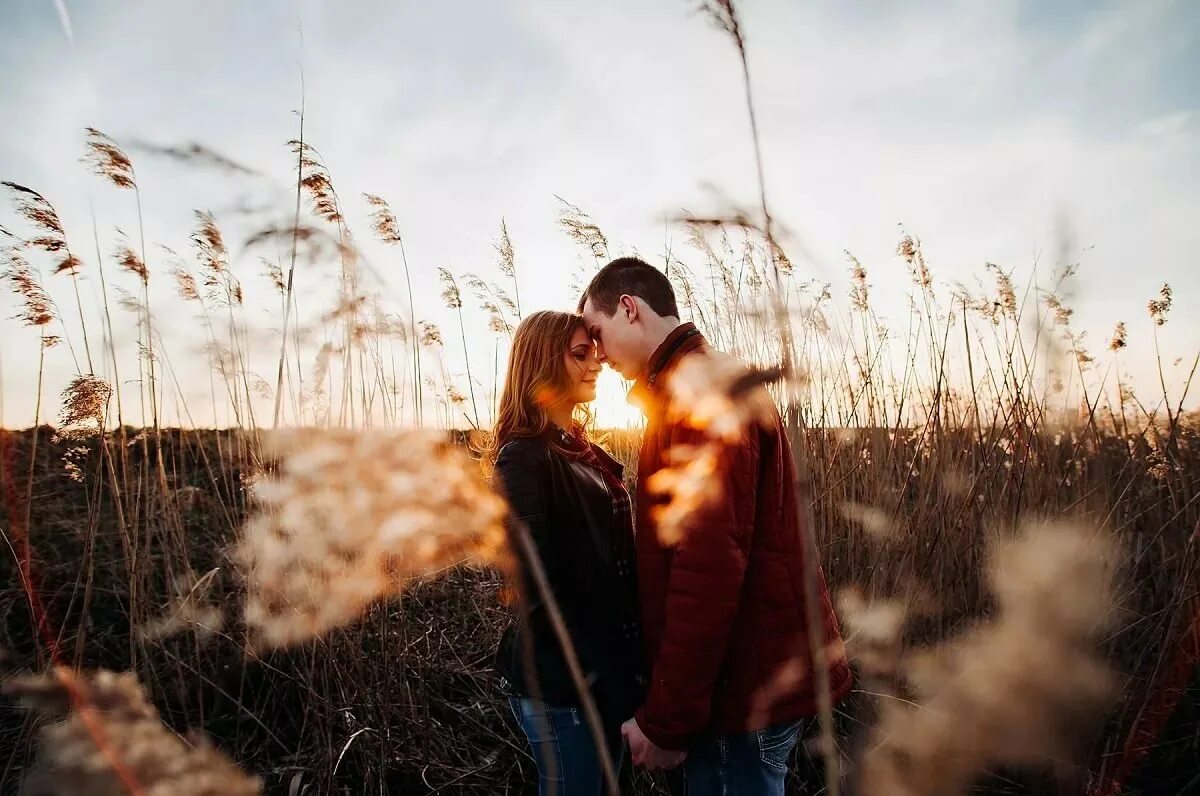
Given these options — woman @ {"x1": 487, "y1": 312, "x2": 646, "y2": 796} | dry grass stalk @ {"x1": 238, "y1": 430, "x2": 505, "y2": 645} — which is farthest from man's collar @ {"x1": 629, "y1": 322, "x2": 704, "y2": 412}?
dry grass stalk @ {"x1": 238, "y1": 430, "x2": 505, "y2": 645}

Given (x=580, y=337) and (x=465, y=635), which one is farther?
(x=465, y=635)

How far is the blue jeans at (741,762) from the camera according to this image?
4.35ft

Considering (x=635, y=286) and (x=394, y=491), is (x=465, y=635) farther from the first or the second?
(x=394, y=491)

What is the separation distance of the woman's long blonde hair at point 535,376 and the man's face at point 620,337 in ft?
0.20

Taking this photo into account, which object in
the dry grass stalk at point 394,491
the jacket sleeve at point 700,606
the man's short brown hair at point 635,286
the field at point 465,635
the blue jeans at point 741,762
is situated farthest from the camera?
the field at point 465,635

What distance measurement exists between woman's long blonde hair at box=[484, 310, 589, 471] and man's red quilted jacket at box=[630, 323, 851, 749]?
263mm

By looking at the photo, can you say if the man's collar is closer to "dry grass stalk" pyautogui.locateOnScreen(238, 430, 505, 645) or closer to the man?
the man

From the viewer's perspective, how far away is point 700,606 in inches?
47.7

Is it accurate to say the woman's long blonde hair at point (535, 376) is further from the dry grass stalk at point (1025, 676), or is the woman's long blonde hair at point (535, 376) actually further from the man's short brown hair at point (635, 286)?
the dry grass stalk at point (1025, 676)

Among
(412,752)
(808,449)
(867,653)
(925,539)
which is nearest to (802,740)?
(867,653)

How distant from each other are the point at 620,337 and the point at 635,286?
0.13m

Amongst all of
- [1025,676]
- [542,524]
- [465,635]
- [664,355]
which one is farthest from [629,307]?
[465,635]

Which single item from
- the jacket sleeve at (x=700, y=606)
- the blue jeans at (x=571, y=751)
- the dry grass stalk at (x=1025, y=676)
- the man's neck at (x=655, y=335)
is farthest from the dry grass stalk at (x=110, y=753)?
the man's neck at (x=655, y=335)

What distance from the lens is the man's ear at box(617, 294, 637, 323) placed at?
62.6 inches
